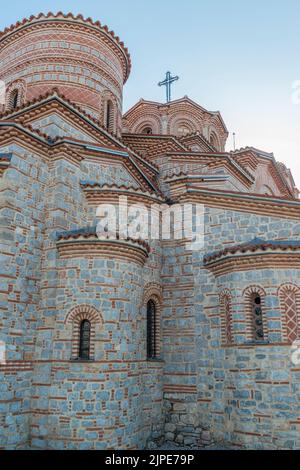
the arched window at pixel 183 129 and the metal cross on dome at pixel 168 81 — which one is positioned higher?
the metal cross on dome at pixel 168 81

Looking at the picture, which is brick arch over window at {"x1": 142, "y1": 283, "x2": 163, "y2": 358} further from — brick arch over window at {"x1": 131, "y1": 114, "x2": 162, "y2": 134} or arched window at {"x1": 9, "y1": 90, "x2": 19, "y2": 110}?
brick arch over window at {"x1": 131, "y1": 114, "x2": 162, "y2": 134}

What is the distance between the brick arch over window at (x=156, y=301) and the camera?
8.13m

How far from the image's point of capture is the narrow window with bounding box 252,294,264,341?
6.86 m

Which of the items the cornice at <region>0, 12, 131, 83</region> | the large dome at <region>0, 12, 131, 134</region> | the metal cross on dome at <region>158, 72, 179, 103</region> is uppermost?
the metal cross on dome at <region>158, 72, 179, 103</region>

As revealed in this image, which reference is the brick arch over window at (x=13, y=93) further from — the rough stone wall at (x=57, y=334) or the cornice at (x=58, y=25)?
the rough stone wall at (x=57, y=334)

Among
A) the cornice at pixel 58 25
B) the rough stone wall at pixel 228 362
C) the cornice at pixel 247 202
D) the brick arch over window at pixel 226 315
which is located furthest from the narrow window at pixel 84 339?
the cornice at pixel 58 25

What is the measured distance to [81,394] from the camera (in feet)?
20.6

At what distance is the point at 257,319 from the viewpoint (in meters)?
6.94

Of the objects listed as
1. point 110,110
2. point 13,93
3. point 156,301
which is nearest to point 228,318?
point 156,301

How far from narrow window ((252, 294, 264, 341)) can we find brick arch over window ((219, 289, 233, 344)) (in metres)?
0.45

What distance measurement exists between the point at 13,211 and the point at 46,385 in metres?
3.05

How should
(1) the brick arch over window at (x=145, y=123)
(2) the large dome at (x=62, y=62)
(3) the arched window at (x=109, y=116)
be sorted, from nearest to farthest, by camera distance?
(2) the large dome at (x=62, y=62) → (3) the arched window at (x=109, y=116) → (1) the brick arch over window at (x=145, y=123)

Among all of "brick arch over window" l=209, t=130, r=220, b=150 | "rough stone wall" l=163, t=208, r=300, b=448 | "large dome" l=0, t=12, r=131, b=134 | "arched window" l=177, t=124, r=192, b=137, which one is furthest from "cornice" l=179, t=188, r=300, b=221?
"brick arch over window" l=209, t=130, r=220, b=150

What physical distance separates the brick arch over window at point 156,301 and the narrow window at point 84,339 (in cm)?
158
